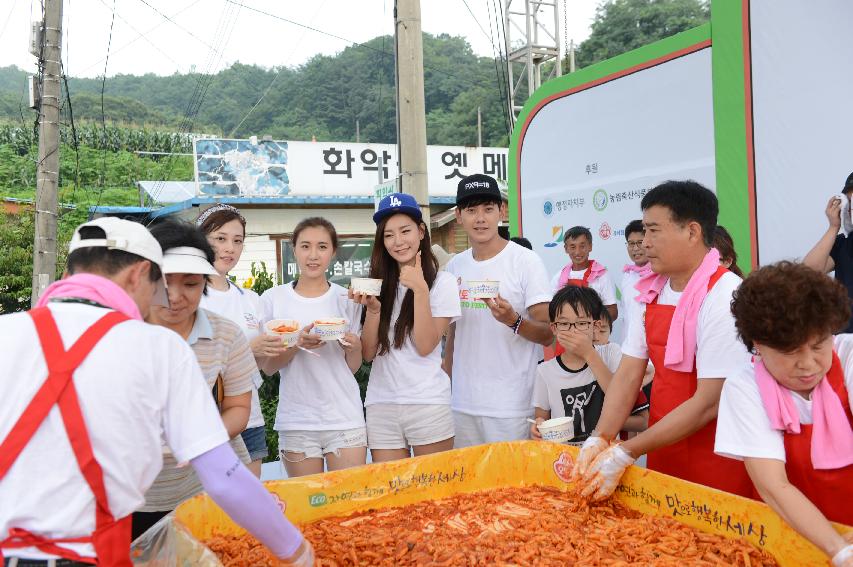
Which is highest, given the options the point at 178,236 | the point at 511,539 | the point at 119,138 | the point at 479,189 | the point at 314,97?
the point at 314,97

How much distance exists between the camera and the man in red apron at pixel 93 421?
1.41 meters

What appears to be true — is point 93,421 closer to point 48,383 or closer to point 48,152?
point 48,383

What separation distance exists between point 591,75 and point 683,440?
4808mm

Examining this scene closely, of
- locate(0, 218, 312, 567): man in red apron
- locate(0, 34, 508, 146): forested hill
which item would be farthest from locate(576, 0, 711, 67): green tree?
locate(0, 218, 312, 567): man in red apron

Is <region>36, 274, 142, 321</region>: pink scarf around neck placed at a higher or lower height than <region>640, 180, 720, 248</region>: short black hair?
lower

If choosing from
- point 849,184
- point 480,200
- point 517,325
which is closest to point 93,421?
point 517,325

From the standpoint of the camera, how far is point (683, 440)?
263 centimetres

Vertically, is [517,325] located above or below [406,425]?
above

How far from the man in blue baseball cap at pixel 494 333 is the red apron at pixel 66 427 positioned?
2.15m

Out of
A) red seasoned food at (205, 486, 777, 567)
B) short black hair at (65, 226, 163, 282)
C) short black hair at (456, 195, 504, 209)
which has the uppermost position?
short black hair at (456, 195, 504, 209)

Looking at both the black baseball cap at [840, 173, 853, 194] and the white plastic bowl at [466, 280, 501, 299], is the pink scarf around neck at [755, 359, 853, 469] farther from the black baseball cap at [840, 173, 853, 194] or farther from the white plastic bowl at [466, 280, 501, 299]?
the black baseball cap at [840, 173, 853, 194]

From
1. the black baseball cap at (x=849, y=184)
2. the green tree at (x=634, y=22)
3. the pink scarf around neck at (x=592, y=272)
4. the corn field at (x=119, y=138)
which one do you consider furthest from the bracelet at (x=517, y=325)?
the green tree at (x=634, y=22)

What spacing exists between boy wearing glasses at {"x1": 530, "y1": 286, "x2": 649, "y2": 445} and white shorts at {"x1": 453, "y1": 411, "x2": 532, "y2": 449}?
12 cm

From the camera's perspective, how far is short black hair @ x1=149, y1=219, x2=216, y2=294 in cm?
242
